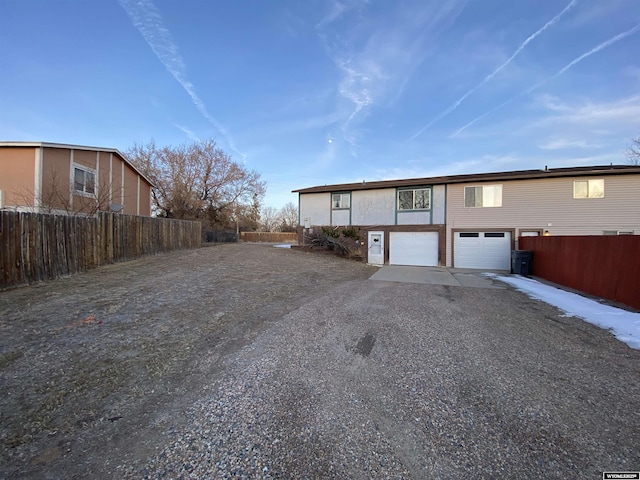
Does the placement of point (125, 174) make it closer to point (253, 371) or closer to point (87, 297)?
point (87, 297)

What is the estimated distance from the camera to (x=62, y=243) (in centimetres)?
781

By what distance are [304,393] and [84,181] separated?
52.2 feet

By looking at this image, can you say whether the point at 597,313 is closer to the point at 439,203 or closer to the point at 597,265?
the point at 597,265

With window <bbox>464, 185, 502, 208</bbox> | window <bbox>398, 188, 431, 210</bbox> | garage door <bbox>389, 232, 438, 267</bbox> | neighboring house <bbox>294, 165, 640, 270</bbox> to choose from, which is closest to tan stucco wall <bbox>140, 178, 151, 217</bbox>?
neighboring house <bbox>294, 165, 640, 270</bbox>

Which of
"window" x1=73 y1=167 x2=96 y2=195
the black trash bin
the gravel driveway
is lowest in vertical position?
the gravel driveway

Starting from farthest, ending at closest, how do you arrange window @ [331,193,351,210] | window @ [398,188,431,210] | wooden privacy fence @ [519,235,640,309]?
window @ [331,193,351,210] → window @ [398,188,431,210] → wooden privacy fence @ [519,235,640,309]

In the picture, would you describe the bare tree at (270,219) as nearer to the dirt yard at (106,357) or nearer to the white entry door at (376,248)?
the white entry door at (376,248)

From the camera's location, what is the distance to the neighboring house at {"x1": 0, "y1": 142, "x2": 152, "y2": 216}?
11.6 m

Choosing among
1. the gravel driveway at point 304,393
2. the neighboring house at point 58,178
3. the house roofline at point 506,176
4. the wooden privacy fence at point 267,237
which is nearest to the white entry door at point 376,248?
the house roofline at point 506,176

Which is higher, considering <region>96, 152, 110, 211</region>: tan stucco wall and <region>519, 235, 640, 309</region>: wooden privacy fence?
<region>96, 152, 110, 211</region>: tan stucco wall

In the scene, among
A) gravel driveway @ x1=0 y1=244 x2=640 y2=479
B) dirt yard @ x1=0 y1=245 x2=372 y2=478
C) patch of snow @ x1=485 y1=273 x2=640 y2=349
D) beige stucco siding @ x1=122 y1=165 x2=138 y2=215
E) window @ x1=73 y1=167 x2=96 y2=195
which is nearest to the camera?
gravel driveway @ x1=0 y1=244 x2=640 y2=479

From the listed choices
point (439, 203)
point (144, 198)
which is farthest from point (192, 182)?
point (439, 203)

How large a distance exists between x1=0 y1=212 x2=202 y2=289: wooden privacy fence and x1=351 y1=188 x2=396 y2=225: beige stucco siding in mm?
11622

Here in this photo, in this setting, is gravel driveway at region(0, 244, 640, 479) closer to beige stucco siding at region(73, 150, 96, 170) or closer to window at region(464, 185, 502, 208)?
beige stucco siding at region(73, 150, 96, 170)
